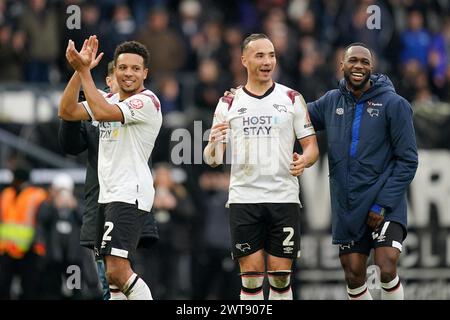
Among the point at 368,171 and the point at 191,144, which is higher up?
the point at 368,171

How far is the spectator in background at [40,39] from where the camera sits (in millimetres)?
24078

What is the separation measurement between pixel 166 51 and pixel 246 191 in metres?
11.6

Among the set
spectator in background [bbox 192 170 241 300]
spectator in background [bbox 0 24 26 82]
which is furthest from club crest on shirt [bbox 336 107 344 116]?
spectator in background [bbox 0 24 26 82]

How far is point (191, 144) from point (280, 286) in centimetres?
703

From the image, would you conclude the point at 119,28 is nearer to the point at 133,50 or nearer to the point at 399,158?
the point at 133,50

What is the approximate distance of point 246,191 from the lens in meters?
12.8

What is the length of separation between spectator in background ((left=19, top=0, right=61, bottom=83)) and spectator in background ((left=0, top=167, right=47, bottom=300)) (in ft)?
12.4

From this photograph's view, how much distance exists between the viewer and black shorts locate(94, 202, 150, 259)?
40.8 ft

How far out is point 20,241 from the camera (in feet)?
68.1

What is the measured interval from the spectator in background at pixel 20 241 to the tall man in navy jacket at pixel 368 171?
8692mm

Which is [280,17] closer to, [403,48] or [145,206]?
[403,48]

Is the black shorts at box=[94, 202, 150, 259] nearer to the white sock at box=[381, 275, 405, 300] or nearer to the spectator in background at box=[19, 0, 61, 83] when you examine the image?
the white sock at box=[381, 275, 405, 300]

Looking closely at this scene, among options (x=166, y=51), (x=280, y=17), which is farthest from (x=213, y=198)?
(x=280, y=17)

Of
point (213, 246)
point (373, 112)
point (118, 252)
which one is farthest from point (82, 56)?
point (213, 246)
